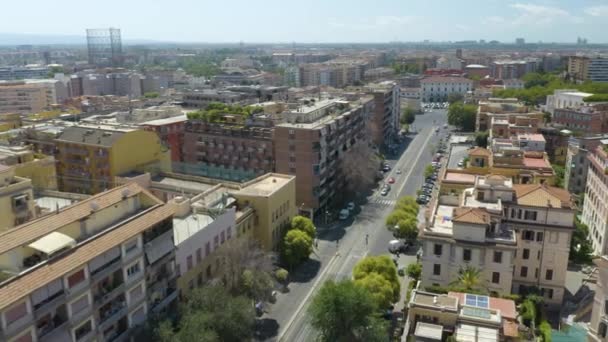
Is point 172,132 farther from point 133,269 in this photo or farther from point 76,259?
point 76,259

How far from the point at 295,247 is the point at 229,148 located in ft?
94.3

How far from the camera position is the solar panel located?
102ft

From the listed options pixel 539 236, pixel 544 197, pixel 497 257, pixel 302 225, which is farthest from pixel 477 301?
pixel 302 225

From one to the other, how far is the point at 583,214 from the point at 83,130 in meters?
65.7

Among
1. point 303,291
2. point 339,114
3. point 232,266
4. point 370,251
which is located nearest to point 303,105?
point 339,114

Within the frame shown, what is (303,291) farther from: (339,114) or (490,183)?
(339,114)

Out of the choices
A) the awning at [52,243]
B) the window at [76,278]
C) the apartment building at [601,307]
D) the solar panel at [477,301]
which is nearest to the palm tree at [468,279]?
the solar panel at [477,301]

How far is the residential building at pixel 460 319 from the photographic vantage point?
27891mm

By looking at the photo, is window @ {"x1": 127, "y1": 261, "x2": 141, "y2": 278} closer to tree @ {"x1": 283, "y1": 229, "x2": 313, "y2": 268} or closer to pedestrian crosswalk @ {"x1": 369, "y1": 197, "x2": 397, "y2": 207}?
tree @ {"x1": 283, "y1": 229, "x2": 313, "y2": 268}

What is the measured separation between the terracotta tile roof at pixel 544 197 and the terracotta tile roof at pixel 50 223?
110 ft

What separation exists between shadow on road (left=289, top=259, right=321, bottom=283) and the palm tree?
55.7 feet

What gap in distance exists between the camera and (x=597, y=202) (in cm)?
5978

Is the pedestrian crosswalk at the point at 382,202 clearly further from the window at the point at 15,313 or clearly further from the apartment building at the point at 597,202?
the window at the point at 15,313

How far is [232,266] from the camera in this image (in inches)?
1633
